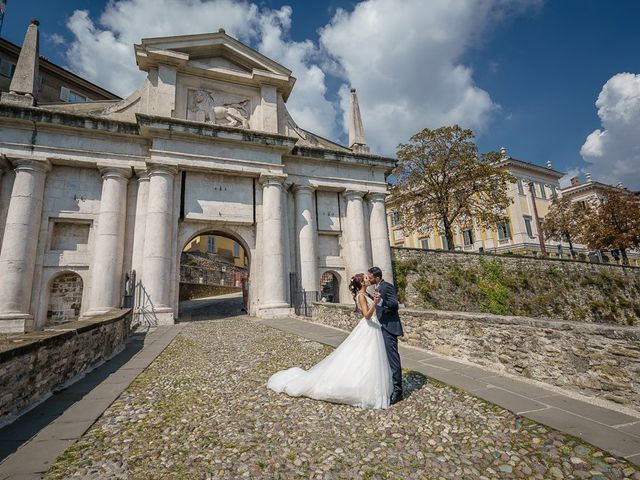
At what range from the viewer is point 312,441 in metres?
3.12

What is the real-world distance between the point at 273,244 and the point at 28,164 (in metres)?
10.9

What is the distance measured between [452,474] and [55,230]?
57.2 feet

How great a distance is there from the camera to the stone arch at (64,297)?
13.6 meters

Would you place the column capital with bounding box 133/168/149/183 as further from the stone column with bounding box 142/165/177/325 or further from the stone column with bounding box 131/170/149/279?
the stone column with bounding box 142/165/177/325

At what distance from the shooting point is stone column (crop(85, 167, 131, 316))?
13016 mm

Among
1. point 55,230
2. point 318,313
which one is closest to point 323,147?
point 318,313

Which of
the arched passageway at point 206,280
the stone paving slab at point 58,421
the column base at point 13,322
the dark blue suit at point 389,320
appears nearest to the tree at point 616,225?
the arched passageway at point 206,280

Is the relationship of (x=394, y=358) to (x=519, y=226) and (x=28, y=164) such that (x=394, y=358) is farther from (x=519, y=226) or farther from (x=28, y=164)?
(x=519, y=226)

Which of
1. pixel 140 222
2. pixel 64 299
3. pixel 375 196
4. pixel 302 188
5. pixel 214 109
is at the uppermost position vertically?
pixel 214 109

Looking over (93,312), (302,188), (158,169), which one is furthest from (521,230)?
(93,312)

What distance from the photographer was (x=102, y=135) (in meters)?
14.4

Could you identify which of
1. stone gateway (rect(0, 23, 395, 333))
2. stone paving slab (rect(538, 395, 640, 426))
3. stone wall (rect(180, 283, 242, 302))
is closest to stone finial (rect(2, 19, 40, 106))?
stone gateway (rect(0, 23, 395, 333))

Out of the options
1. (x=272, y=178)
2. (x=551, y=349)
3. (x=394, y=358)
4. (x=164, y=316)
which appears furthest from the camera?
(x=272, y=178)

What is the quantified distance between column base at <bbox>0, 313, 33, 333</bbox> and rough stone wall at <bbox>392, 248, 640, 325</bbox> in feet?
59.4
